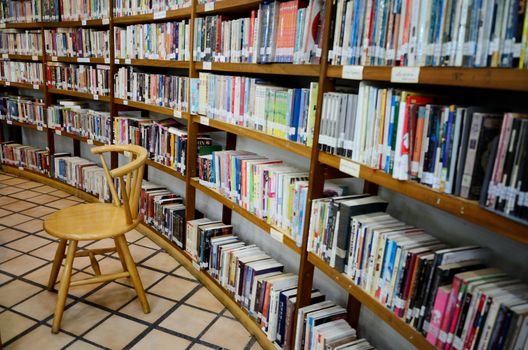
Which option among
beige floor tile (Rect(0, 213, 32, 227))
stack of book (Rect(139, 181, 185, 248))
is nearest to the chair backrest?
stack of book (Rect(139, 181, 185, 248))

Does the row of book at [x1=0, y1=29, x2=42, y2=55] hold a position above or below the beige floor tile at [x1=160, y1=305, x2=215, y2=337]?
above

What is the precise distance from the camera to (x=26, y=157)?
4.46 metres

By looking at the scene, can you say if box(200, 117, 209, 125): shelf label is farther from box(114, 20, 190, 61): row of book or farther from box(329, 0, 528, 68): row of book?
box(329, 0, 528, 68): row of book

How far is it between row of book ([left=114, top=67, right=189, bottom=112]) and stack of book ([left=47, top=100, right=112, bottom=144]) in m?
0.36

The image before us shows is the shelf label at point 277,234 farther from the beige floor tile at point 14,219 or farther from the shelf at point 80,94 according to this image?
the beige floor tile at point 14,219

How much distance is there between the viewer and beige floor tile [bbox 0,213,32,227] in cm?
322

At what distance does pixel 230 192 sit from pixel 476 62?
1.48m

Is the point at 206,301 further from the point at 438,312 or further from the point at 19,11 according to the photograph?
the point at 19,11

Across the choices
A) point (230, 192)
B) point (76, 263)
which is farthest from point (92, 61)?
point (230, 192)

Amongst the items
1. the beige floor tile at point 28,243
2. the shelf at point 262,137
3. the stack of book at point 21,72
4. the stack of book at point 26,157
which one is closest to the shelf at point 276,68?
the shelf at point 262,137

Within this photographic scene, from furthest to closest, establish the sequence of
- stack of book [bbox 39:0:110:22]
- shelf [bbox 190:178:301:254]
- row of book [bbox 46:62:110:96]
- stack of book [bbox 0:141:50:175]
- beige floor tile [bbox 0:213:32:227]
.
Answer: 1. stack of book [bbox 0:141:50:175]
2. row of book [bbox 46:62:110:96]
3. stack of book [bbox 39:0:110:22]
4. beige floor tile [bbox 0:213:32:227]
5. shelf [bbox 190:178:301:254]

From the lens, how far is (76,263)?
2658 millimetres

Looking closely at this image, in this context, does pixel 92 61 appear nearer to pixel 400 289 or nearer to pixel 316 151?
pixel 316 151

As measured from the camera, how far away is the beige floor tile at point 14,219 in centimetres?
322
